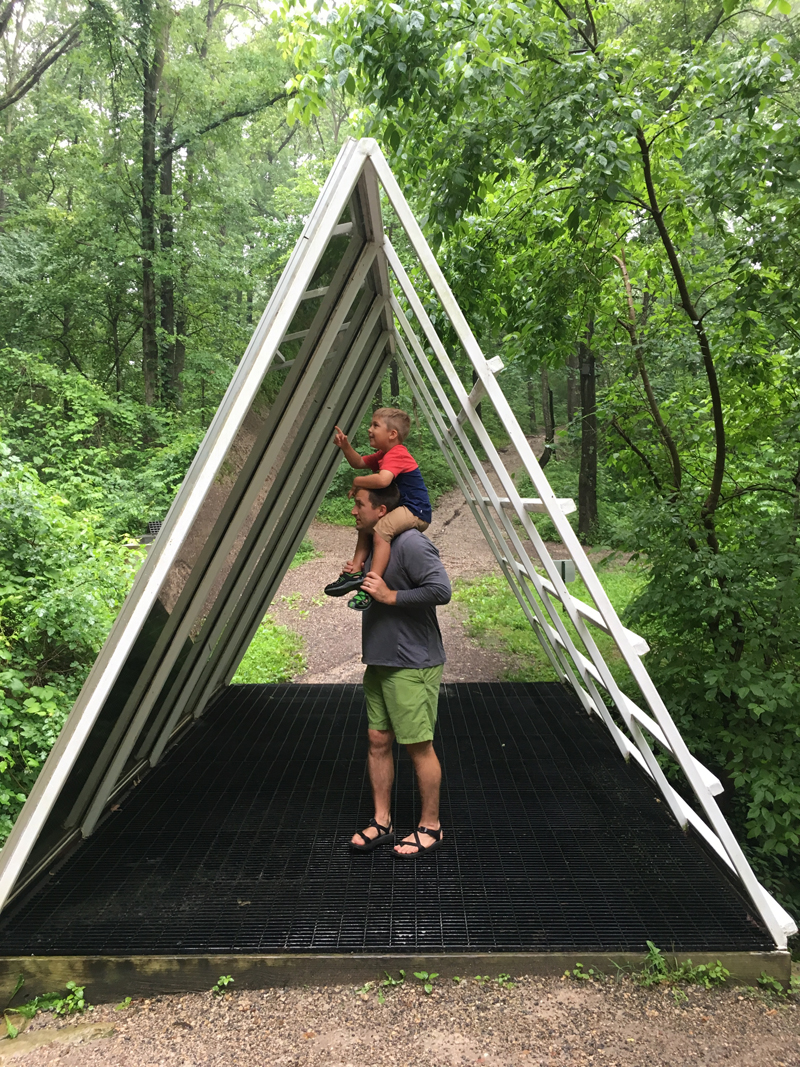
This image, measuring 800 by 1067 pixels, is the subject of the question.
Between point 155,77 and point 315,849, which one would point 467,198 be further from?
point 155,77

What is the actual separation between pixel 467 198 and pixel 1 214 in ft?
51.6

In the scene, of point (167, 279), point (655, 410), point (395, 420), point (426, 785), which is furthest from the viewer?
point (167, 279)

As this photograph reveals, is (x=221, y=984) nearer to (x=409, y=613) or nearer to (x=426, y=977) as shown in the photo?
(x=426, y=977)

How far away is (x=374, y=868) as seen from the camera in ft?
9.00

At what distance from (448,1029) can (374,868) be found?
0.78 m

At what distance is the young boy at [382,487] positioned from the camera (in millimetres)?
2795

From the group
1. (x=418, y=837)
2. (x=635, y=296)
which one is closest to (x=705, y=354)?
(x=635, y=296)

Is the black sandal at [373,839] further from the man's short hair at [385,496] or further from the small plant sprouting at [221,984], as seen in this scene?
the man's short hair at [385,496]

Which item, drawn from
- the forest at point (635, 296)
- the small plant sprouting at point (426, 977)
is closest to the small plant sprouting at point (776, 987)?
the forest at point (635, 296)

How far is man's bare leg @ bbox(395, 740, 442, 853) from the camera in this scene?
2.68 m

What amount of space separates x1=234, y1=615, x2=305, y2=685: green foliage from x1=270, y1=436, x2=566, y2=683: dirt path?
133 millimetres

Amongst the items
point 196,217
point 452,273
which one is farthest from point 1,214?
point 452,273

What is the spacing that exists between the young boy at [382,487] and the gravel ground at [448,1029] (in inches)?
56.2

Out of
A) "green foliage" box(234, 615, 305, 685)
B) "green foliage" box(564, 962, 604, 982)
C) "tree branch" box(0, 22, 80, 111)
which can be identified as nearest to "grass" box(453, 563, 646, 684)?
"green foliage" box(234, 615, 305, 685)
